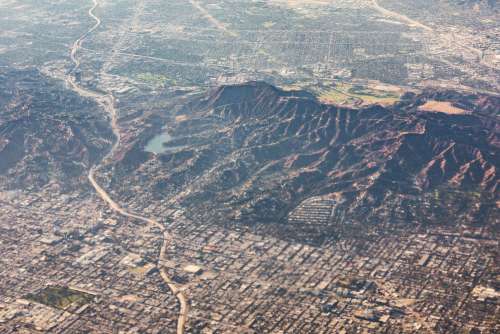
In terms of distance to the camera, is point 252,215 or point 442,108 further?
point 442,108

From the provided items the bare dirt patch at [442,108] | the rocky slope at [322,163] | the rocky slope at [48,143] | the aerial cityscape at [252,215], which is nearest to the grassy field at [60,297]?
the aerial cityscape at [252,215]

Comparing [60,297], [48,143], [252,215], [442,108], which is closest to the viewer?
[60,297]

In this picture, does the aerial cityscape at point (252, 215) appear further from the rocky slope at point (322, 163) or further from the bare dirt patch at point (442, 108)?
the bare dirt patch at point (442, 108)


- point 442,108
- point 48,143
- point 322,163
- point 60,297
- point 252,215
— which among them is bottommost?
point 48,143

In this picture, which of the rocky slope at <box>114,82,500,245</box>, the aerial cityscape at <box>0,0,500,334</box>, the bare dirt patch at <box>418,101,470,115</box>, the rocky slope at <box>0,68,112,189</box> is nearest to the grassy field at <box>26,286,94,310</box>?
the aerial cityscape at <box>0,0,500,334</box>

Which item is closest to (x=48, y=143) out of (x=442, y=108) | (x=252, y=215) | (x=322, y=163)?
(x=252, y=215)

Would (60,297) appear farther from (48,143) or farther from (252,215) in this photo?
(48,143)

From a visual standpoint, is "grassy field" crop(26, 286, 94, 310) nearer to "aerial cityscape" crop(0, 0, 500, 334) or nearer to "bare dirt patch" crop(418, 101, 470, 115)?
"aerial cityscape" crop(0, 0, 500, 334)

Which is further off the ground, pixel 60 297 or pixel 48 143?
pixel 60 297
